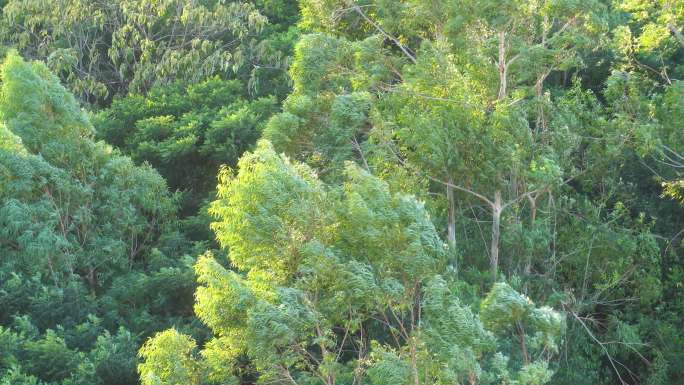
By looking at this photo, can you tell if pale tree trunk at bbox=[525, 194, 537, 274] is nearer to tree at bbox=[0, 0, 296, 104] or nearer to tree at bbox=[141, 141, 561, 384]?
tree at bbox=[141, 141, 561, 384]

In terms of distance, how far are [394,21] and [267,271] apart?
30.4ft

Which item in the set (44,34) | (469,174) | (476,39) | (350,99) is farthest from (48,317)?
(44,34)

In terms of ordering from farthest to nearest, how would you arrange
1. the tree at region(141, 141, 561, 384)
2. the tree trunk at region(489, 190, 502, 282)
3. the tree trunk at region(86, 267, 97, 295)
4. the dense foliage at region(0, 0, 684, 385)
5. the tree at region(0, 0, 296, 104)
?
the tree at region(0, 0, 296, 104) → the tree trunk at region(86, 267, 97, 295) → the tree trunk at region(489, 190, 502, 282) → the dense foliage at region(0, 0, 684, 385) → the tree at region(141, 141, 561, 384)

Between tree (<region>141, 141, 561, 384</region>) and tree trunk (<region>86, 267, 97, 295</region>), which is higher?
tree (<region>141, 141, 561, 384</region>)

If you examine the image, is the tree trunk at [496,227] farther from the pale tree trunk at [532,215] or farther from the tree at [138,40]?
the tree at [138,40]

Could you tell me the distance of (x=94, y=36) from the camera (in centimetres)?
2942

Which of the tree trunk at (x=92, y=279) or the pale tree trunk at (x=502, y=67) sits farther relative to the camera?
the tree trunk at (x=92, y=279)

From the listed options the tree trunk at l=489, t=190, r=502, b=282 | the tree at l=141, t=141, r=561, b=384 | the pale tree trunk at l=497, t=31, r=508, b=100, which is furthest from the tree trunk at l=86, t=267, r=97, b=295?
the pale tree trunk at l=497, t=31, r=508, b=100

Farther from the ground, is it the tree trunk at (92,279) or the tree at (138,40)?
the tree at (138,40)

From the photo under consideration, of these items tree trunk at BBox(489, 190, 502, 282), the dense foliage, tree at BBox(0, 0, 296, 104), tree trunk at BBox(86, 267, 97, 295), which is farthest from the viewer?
tree at BBox(0, 0, 296, 104)

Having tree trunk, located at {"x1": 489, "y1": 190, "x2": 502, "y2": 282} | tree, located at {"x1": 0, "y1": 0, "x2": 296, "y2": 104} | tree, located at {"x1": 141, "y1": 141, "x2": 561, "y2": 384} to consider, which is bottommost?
tree, located at {"x1": 0, "y1": 0, "x2": 296, "y2": 104}

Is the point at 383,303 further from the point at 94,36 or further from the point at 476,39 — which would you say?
the point at 94,36

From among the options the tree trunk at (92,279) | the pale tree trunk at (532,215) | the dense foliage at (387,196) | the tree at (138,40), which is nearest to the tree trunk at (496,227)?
the dense foliage at (387,196)

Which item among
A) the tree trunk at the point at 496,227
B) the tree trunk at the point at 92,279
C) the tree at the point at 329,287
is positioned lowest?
the tree trunk at the point at 92,279
